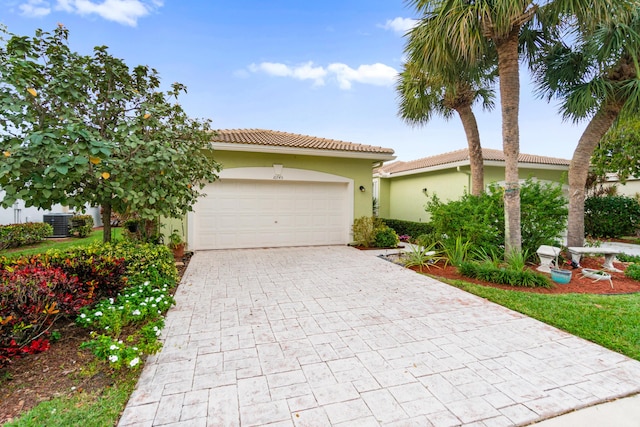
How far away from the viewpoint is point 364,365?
9.92ft

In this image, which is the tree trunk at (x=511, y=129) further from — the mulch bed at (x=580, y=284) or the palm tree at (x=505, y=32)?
the mulch bed at (x=580, y=284)

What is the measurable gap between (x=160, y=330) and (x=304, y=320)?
1.92 metres

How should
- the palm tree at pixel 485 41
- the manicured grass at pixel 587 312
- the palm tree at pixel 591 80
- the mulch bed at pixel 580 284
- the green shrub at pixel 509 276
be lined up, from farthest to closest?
the palm tree at pixel 591 80, the palm tree at pixel 485 41, the green shrub at pixel 509 276, the mulch bed at pixel 580 284, the manicured grass at pixel 587 312

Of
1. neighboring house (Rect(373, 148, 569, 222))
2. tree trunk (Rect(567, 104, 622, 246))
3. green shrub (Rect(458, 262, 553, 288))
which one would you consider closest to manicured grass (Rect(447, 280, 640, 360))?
green shrub (Rect(458, 262, 553, 288))

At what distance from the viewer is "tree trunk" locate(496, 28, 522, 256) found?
21.7 ft

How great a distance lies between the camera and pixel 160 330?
370cm

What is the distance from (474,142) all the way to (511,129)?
2.94m

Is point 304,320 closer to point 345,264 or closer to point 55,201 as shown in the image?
point 345,264

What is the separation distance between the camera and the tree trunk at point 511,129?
6605 mm

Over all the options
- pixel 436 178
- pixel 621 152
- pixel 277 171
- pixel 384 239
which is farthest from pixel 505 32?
pixel 621 152

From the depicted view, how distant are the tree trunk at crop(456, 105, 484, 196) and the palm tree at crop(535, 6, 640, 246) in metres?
1.95

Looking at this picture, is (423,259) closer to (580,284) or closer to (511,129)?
(580,284)

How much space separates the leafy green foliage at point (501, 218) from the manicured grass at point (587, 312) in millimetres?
1924

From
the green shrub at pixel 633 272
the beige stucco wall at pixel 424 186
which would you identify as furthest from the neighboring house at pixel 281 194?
the green shrub at pixel 633 272
